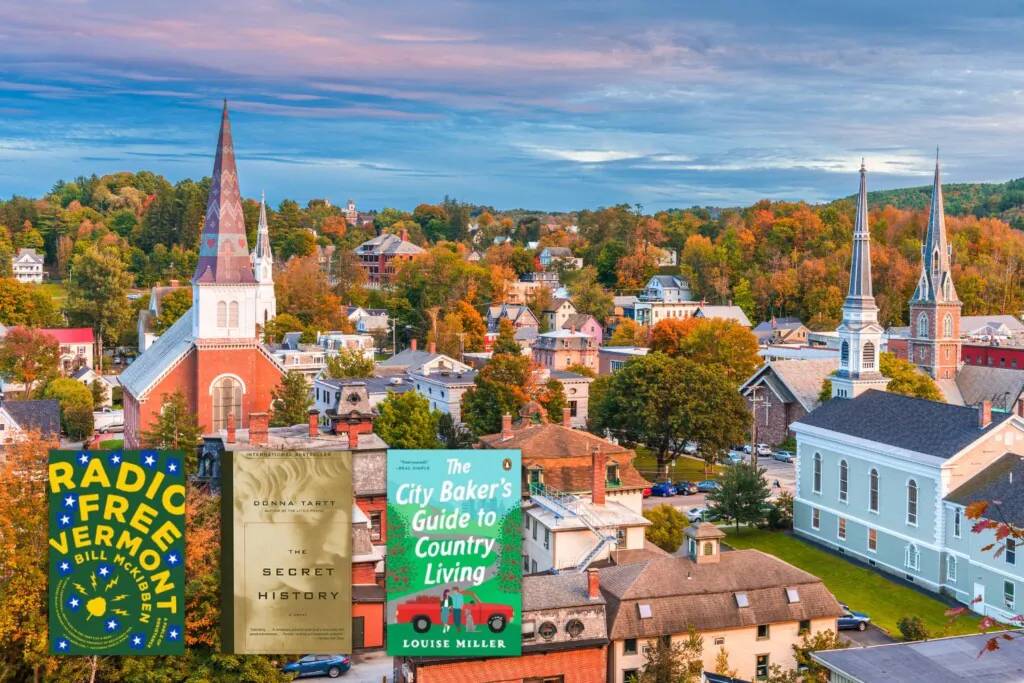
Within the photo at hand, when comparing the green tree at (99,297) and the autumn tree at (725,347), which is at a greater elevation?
the green tree at (99,297)

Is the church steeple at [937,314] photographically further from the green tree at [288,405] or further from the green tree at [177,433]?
the green tree at [177,433]

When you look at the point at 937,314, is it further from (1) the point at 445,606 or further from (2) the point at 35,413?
(1) the point at 445,606

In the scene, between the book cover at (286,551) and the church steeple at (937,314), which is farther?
the church steeple at (937,314)

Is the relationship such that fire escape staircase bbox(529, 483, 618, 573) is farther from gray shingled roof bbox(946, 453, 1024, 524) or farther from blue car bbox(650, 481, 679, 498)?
blue car bbox(650, 481, 679, 498)

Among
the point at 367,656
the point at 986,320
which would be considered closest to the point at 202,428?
the point at 367,656

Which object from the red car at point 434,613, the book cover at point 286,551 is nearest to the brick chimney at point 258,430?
the book cover at point 286,551

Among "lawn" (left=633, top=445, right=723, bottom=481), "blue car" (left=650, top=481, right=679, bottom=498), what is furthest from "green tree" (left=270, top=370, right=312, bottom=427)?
"lawn" (left=633, top=445, right=723, bottom=481)

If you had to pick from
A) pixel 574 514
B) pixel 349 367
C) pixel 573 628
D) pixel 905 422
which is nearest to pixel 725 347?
pixel 349 367
